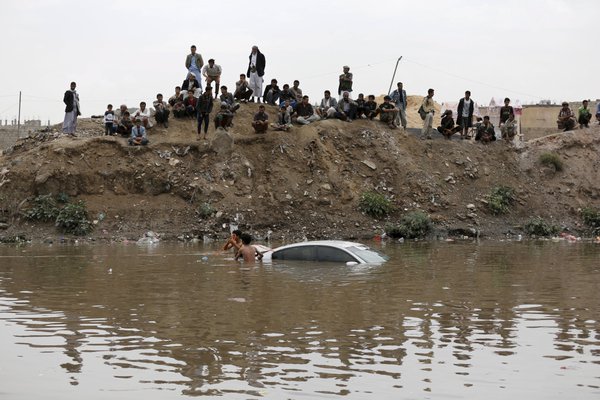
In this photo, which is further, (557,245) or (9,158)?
(9,158)

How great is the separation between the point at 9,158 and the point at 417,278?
67.5 feet

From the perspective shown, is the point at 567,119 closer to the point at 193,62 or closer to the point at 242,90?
the point at 242,90

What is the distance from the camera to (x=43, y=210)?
99.1ft

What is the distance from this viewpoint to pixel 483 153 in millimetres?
36344

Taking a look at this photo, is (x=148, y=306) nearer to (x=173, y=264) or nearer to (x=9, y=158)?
(x=173, y=264)

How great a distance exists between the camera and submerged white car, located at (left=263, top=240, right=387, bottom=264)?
20375 millimetres

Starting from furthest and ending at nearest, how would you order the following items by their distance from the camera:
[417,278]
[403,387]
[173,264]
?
[173,264] → [417,278] → [403,387]

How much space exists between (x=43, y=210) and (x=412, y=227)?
42.1 ft

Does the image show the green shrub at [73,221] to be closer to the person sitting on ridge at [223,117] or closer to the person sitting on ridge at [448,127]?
the person sitting on ridge at [223,117]

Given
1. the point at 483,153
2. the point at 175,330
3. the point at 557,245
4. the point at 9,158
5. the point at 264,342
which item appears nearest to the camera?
the point at 264,342

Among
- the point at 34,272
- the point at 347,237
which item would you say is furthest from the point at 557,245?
the point at 34,272

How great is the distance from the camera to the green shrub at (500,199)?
3356 cm

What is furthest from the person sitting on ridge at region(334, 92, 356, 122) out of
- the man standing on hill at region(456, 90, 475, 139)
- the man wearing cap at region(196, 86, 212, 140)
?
the man wearing cap at region(196, 86, 212, 140)

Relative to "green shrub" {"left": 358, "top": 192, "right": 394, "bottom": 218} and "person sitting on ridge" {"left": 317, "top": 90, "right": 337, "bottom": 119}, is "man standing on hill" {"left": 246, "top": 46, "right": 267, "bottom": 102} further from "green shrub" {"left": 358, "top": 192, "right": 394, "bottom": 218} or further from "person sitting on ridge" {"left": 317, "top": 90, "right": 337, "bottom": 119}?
"green shrub" {"left": 358, "top": 192, "right": 394, "bottom": 218}
